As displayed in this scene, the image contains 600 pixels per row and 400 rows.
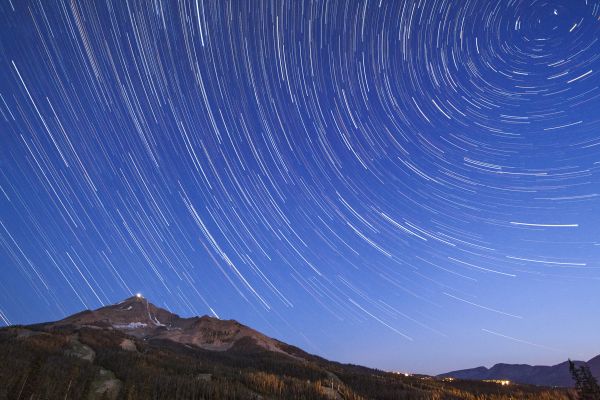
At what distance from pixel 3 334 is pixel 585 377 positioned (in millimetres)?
100852

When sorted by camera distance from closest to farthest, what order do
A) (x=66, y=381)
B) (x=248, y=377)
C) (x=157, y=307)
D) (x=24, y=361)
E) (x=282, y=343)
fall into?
(x=66, y=381), (x=24, y=361), (x=248, y=377), (x=282, y=343), (x=157, y=307)

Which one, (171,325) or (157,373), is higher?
(171,325)

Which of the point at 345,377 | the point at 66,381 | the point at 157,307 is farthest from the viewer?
the point at 157,307

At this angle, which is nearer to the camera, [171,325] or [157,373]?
[157,373]

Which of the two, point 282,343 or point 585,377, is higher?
point 282,343

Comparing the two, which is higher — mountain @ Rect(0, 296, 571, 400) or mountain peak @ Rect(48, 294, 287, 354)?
mountain peak @ Rect(48, 294, 287, 354)

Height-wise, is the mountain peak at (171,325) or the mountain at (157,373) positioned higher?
the mountain peak at (171,325)

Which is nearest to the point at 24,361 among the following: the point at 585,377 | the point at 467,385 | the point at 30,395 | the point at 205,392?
the point at 30,395

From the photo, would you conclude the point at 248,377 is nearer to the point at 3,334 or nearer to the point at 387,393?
the point at 387,393

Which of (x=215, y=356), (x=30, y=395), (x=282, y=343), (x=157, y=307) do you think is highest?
(x=157, y=307)

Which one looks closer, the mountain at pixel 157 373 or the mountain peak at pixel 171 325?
the mountain at pixel 157 373

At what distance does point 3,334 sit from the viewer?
229 ft

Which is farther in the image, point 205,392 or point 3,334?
point 3,334

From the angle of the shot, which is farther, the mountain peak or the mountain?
the mountain peak
